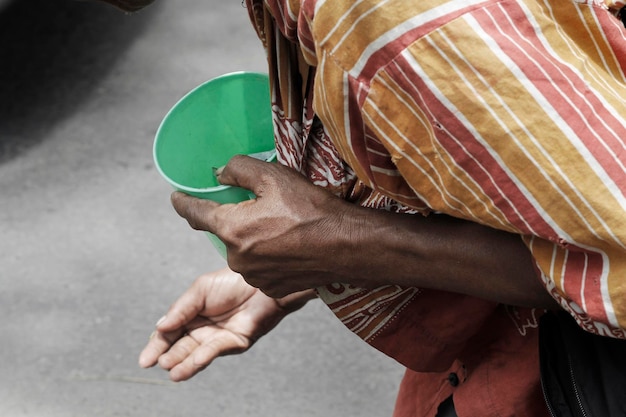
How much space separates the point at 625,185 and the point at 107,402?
72.8 inches

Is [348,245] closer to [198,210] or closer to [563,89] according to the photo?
[198,210]

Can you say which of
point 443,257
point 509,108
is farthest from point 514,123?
point 443,257

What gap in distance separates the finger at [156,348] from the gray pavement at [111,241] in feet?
2.08

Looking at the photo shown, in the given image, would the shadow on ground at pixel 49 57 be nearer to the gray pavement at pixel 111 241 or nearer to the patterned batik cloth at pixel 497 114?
the gray pavement at pixel 111 241

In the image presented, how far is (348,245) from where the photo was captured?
3.49 feet

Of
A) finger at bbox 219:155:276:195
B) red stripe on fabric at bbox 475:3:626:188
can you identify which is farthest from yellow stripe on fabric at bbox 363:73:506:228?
finger at bbox 219:155:276:195

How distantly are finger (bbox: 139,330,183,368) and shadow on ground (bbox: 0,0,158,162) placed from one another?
1.61m

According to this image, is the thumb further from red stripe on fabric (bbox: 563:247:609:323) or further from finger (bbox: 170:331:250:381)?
red stripe on fabric (bbox: 563:247:609:323)

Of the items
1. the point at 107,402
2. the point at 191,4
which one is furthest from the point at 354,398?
the point at 191,4

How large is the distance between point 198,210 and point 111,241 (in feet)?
5.59

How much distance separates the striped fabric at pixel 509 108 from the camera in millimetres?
816

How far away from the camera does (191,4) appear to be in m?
3.81

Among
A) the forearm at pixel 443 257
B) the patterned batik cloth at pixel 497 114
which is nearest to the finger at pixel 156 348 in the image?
the forearm at pixel 443 257

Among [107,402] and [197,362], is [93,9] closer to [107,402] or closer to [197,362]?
[107,402]
